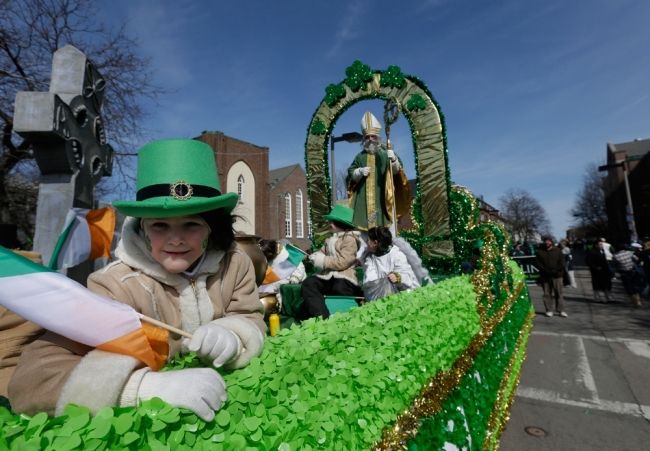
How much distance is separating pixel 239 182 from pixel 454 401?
28210 mm

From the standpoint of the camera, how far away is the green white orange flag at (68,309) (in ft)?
2.87

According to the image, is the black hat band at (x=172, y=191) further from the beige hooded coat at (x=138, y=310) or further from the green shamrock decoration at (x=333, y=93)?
the green shamrock decoration at (x=333, y=93)

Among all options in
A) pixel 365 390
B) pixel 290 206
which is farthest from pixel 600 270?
pixel 290 206

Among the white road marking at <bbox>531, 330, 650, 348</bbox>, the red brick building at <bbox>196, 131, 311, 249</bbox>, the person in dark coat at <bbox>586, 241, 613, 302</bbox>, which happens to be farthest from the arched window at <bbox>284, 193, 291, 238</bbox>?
the white road marking at <bbox>531, 330, 650, 348</bbox>

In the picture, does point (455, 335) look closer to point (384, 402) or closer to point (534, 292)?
point (384, 402)

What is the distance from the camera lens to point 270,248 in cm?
512

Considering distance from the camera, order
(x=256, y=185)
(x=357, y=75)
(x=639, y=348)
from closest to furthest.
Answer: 1. (x=639, y=348)
2. (x=357, y=75)
3. (x=256, y=185)

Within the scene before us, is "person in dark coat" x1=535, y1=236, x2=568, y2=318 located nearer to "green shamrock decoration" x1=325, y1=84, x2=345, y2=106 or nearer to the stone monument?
"green shamrock decoration" x1=325, y1=84, x2=345, y2=106

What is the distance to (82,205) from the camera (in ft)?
15.3

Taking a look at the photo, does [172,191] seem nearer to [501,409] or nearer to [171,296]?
[171,296]

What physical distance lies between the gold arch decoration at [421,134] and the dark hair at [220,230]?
4.70 meters

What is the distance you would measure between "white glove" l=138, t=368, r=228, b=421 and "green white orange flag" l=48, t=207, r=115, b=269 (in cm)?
260

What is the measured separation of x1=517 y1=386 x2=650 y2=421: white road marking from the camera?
370cm

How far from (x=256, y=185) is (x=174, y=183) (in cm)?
2885
